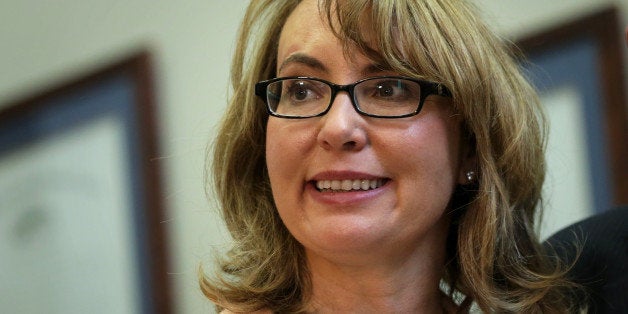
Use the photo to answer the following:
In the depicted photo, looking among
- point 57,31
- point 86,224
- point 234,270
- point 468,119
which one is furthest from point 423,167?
point 57,31

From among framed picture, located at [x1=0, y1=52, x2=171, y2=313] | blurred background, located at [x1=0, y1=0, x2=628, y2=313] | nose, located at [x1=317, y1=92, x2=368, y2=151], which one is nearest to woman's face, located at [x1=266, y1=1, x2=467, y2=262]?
nose, located at [x1=317, y1=92, x2=368, y2=151]

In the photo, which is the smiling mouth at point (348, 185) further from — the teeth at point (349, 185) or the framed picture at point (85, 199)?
the framed picture at point (85, 199)

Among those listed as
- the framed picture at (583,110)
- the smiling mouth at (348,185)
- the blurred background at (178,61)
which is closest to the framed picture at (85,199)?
the blurred background at (178,61)

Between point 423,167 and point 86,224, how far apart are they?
3.88 feet

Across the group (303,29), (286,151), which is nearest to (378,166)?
(286,151)

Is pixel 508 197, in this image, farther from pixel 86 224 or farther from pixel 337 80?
pixel 86 224

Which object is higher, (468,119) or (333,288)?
(468,119)

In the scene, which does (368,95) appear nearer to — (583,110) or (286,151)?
(286,151)

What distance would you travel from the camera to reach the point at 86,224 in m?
2.21

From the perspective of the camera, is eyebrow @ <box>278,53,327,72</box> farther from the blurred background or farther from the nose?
the blurred background

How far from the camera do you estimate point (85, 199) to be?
2.20 meters

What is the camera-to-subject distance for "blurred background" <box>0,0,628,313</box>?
2.10m

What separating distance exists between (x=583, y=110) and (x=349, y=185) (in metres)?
0.95

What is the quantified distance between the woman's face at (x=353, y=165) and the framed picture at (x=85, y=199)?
0.83 metres
